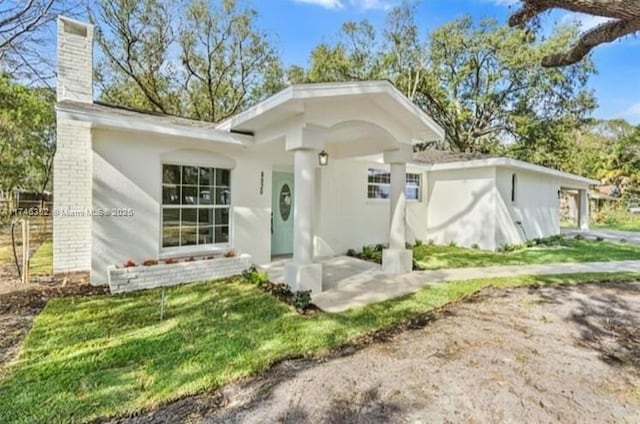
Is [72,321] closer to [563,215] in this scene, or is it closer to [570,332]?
[570,332]

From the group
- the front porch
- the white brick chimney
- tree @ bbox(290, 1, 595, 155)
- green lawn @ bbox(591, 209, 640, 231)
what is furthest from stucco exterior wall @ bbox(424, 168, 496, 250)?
green lawn @ bbox(591, 209, 640, 231)

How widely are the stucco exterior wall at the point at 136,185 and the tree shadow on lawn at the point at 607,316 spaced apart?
658cm

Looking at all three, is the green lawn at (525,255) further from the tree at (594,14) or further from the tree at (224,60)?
the tree at (224,60)

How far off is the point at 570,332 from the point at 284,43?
19.4 m

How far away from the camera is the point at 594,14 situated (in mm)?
3004

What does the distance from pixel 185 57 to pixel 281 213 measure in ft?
43.3

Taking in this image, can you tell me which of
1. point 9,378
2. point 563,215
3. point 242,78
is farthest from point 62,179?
point 563,215

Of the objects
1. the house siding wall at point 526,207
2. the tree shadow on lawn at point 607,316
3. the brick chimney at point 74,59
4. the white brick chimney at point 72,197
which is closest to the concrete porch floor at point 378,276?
the tree shadow on lawn at point 607,316

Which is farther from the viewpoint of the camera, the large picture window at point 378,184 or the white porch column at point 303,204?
the large picture window at point 378,184

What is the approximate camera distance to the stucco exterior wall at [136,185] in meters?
6.30

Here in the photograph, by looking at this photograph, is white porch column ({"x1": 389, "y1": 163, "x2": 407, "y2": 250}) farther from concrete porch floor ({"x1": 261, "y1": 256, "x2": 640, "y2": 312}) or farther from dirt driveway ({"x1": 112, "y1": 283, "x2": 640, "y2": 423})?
dirt driveway ({"x1": 112, "y1": 283, "x2": 640, "y2": 423})

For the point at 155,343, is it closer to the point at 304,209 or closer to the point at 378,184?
the point at 304,209

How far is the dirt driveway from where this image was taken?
2.93m

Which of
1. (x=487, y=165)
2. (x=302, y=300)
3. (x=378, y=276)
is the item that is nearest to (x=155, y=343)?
(x=302, y=300)
